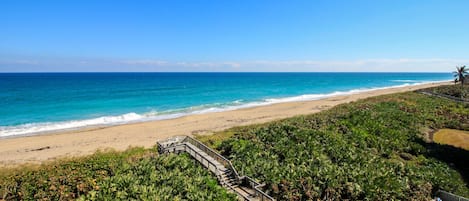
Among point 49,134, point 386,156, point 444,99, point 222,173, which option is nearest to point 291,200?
point 222,173

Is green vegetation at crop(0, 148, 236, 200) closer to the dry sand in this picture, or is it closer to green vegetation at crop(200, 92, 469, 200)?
green vegetation at crop(200, 92, 469, 200)

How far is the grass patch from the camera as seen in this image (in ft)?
85.6

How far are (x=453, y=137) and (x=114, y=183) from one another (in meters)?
33.0

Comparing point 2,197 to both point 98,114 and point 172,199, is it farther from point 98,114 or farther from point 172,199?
point 98,114

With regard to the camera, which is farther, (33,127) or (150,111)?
(150,111)

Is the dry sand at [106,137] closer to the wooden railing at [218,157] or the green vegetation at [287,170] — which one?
the green vegetation at [287,170]

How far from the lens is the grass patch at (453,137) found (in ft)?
85.6

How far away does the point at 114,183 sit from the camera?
14383 mm

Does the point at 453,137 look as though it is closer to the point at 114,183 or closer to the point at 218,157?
the point at 218,157

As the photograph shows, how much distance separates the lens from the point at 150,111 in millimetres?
49031

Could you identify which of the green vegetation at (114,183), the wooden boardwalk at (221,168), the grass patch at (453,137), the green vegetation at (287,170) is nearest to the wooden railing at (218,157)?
the wooden boardwalk at (221,168)

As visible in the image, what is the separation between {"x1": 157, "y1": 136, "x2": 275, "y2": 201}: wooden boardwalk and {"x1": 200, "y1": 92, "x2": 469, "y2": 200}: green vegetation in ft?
2.74

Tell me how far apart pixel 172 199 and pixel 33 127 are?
3379cm

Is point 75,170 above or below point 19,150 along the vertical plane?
above
